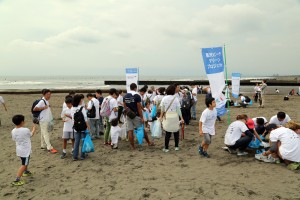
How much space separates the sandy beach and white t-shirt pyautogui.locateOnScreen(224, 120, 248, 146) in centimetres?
41

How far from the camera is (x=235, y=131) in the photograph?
6492 mm

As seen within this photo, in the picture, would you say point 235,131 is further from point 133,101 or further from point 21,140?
point 21,140

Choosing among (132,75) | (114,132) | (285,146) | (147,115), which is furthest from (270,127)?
(132,75)

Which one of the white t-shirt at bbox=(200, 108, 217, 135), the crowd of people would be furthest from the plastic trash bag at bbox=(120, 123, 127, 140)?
the white t-shirt at bbox=(200, 108, 217, 135)

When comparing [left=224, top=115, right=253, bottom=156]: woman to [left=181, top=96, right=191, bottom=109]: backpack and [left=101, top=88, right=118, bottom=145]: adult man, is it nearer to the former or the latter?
[left=101, top=88, right=118, bottom=145]: adult man

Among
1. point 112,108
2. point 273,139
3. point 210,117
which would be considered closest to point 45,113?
point 112,108

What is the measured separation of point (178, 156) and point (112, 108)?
2.46 m

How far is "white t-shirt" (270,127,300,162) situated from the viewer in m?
5.51

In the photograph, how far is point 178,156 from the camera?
259 inches

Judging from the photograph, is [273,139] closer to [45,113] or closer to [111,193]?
[111,193]

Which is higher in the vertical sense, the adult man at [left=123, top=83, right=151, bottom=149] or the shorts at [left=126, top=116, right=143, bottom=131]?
the adult man at [left=123, top=83, right=151, bottom=149]

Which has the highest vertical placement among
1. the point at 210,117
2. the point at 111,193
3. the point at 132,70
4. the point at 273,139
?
the point at 132,70

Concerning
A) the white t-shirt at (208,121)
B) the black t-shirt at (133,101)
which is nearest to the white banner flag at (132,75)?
the black t-shirt at (133,101)

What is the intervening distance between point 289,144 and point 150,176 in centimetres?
320
